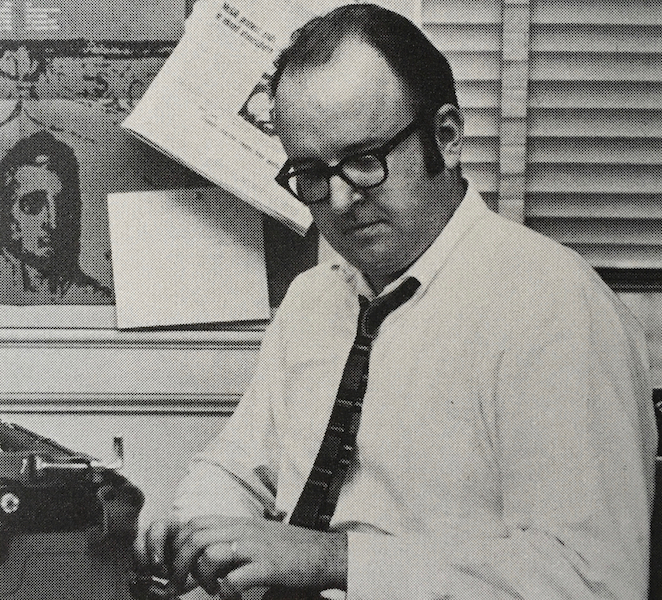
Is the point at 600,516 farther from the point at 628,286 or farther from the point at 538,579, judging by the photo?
the point at 628,286

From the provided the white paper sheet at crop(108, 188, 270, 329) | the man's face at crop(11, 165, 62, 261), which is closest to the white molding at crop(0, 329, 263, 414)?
the white paper sheet at crop(108, 188, 270, 329)

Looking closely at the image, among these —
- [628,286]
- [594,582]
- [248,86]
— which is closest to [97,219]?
[248,86]

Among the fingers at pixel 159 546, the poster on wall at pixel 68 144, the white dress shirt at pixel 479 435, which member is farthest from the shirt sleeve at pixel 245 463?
the poster on wall at pixel 68 144

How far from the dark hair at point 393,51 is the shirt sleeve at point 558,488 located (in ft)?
0.90

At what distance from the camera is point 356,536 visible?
0.91 metres

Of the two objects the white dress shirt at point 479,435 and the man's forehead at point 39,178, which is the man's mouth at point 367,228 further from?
the man's forehead at point 39,178

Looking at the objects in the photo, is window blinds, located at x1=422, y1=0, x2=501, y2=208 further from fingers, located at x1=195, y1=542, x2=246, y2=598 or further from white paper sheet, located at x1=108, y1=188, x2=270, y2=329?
fingers, located at x1=195, y1=542, x2=246, y2=598

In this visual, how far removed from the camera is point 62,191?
4.84 feet

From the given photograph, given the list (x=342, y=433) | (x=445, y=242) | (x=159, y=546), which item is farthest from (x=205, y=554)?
(x=445, y=242)

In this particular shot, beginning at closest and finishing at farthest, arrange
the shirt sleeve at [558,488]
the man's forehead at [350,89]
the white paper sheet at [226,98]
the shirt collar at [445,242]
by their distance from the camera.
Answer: the shirt sleeve at [558,488] < the man's forehead at [350,89] < the shirt collar at [445,242] < the white paper sheet at [226,98]

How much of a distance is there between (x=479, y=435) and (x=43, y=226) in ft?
2.79

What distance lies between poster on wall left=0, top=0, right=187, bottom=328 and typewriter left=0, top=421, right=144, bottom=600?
503 millimetres

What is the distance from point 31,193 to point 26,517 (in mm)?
663

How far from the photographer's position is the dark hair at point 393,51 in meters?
1.00
